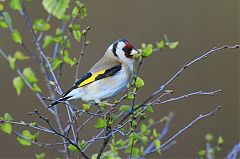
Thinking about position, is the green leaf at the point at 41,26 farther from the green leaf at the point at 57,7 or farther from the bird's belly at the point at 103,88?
the bird's belly at the point at 103,88

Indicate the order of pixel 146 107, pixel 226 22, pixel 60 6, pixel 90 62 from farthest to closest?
pixel 226 22 → pixel 90 62 → pixel 60 6 → pixel 146 107

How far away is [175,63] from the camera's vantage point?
3.80 meters

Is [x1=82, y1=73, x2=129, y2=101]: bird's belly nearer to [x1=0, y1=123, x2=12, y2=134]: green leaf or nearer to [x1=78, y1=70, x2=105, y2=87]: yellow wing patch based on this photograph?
[x1=78, y1=70, x2=105, y2=87]: yellow wing patch

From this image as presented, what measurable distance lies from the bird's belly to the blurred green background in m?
1.58

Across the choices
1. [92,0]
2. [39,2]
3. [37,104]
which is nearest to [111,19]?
[92,0]

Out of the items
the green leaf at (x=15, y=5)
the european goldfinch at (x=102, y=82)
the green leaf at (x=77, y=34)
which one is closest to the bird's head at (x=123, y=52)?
the european goldfinch at (x=102, y=82)

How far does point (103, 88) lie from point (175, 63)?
1786mm

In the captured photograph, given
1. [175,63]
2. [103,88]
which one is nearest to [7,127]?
[103,88]

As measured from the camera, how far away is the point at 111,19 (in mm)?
3920


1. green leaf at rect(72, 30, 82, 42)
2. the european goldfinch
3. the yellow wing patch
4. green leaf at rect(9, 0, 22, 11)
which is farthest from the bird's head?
green leaf at rect(9, 0, 22, 11)

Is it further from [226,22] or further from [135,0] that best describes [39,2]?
[226,22]

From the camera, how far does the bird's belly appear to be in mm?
2074

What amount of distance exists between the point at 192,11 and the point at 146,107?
96.8 inches

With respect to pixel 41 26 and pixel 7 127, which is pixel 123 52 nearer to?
pixel 41 26
